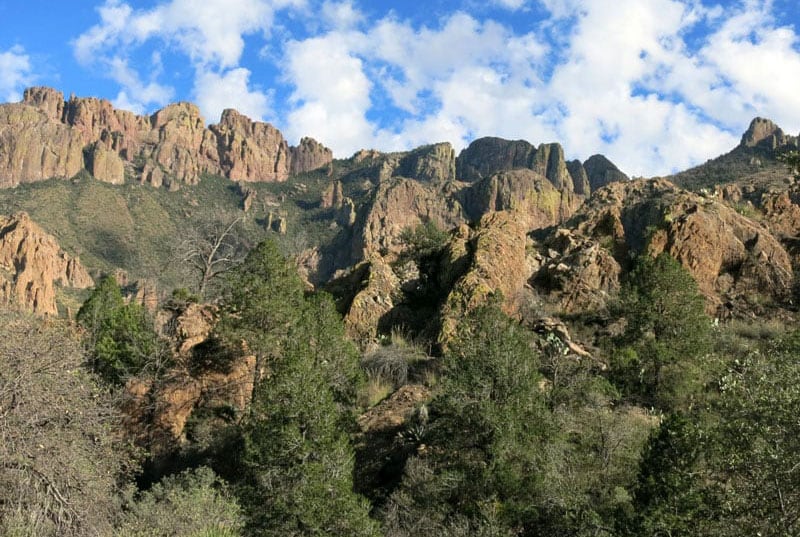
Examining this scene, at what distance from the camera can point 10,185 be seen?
16912 cm

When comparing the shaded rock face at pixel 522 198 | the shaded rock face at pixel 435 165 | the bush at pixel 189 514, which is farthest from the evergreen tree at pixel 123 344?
the shaded rock face at pixel 435 165

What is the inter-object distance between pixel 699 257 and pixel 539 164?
465ft

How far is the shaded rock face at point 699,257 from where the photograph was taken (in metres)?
31.1

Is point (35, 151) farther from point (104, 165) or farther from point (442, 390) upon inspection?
point (442, 390)

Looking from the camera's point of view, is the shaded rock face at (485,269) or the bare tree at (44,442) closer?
the bare tree at (44,442)

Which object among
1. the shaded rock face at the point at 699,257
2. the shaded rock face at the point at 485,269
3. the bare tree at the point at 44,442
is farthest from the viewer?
the shaded rock face at the point at 699,257

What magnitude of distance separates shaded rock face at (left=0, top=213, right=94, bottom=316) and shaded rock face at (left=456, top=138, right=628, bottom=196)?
3783 inches

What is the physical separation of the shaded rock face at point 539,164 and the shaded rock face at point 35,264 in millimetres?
96087

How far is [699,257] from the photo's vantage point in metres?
31.8

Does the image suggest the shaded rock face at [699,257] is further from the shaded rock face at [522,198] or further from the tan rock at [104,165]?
the tan rock at [104,165]

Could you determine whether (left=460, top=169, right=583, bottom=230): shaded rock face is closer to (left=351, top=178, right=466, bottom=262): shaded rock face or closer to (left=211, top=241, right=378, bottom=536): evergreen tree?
(left=351, top=178, right=466, bottom=262): shaded rock face

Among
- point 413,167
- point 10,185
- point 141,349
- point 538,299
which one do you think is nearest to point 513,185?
point 413,167

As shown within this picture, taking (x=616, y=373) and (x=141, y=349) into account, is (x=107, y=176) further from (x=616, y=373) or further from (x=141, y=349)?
(x=616, y=373)

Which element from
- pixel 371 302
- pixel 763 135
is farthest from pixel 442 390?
pixel 763 135
